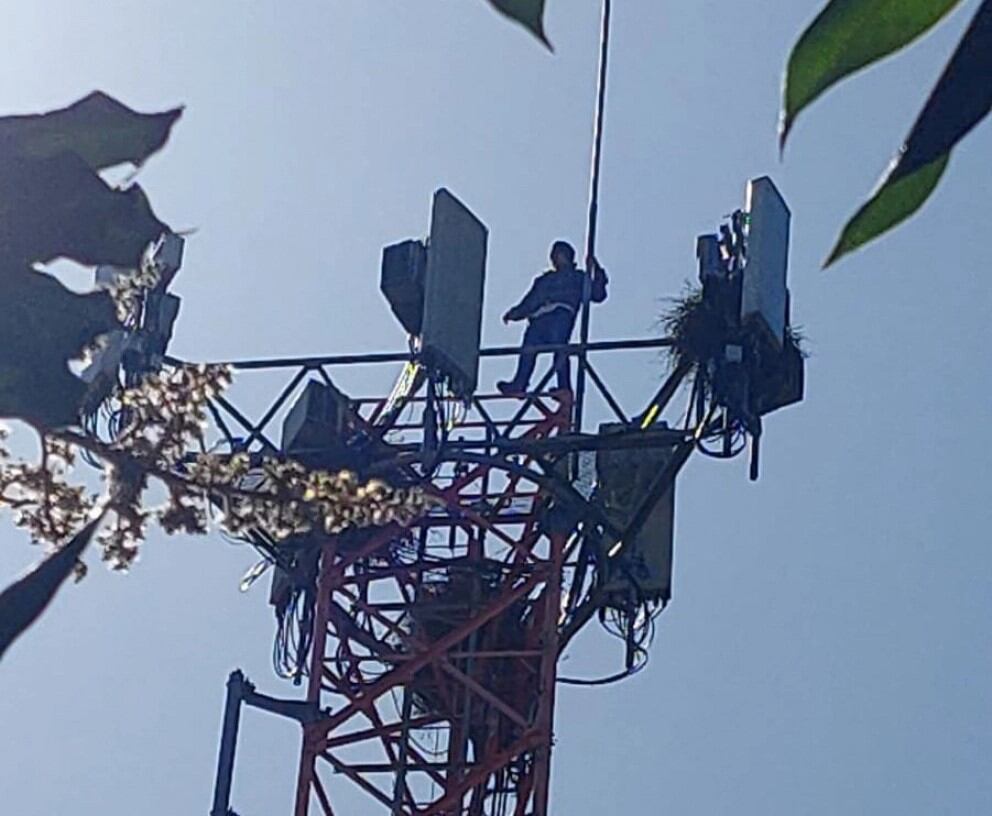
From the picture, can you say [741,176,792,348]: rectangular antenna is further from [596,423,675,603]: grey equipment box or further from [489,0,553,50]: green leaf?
[489,0,553,50]: green leaf

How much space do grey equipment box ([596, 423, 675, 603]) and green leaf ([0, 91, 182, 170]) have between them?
19.2 metres

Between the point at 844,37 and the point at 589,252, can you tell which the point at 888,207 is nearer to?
the point at 844,37

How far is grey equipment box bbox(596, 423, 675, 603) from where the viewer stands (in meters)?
20.5

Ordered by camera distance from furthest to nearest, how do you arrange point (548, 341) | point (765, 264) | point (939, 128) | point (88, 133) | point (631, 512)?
point (631, 512), point (548, 341), point (765, 264), point (88, 133), point (939, 128)

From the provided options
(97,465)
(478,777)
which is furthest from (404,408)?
(97,465)

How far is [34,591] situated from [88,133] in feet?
0.56

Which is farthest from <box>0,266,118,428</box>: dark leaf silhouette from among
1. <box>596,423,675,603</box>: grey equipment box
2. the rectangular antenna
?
<box>596,423,675,603</box>: grey equipment box

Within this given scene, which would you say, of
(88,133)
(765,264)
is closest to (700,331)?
(765,264)

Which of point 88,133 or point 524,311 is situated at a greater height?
point 524,311

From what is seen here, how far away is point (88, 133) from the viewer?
0.98m

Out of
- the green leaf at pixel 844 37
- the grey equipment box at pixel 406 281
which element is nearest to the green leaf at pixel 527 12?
the green leaf at pixel 844 37

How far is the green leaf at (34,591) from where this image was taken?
2.93 ft

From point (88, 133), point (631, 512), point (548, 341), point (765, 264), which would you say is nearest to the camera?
point (88, 133)

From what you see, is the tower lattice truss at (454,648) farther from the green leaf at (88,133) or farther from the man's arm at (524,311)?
the green leaf at (88,133)
